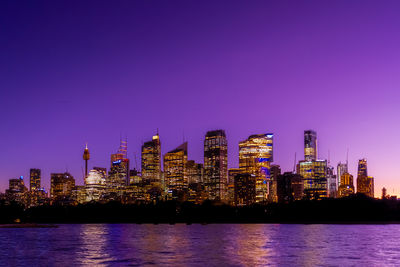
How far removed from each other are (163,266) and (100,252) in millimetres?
28264

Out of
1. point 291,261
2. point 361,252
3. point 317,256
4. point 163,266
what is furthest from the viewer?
point 361,252

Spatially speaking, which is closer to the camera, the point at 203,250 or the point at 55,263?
the point at 55,263

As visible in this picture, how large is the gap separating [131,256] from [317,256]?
31.5 m

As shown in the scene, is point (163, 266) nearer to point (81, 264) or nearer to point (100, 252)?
point (81, 264)

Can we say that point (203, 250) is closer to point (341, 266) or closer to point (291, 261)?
point (291, 261)

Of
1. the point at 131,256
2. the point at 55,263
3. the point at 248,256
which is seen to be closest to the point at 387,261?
the point at 248,256

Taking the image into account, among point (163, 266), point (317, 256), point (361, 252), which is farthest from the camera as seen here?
point (361, 252)

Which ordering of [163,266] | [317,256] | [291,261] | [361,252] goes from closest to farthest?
[163,266], [291,261], [317,256], [361,252]

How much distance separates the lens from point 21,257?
9025cm

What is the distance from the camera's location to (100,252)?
9906 cm

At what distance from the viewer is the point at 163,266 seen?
244 ft

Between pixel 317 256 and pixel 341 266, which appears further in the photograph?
pixel 317 256

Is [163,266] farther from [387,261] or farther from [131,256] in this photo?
[387,261]

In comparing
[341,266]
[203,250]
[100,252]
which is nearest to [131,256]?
[100,252]
